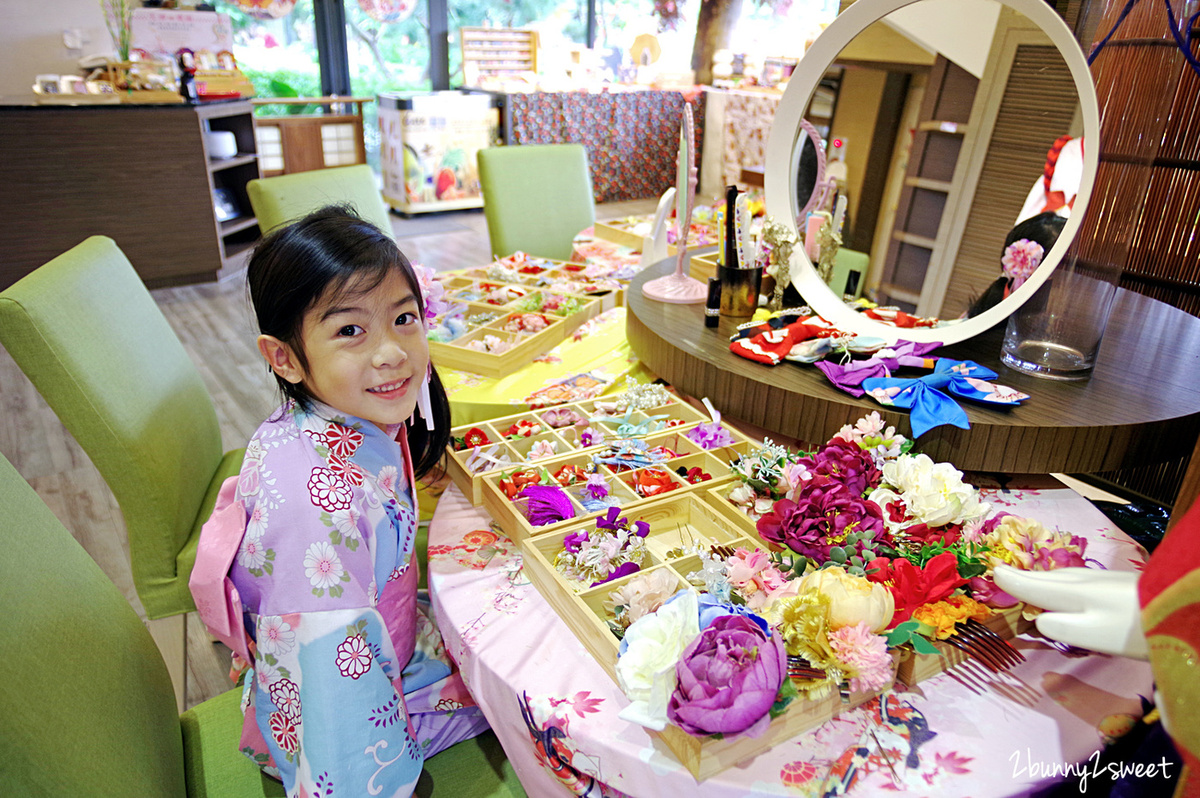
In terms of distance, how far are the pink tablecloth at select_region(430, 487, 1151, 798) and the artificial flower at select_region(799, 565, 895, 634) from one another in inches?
4.6

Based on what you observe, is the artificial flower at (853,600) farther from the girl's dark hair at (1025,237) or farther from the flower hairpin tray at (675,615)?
the girl's dark hair at (1025,237)

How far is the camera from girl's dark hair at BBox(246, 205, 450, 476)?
38.2 inches

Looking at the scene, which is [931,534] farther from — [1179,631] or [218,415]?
[218,415]

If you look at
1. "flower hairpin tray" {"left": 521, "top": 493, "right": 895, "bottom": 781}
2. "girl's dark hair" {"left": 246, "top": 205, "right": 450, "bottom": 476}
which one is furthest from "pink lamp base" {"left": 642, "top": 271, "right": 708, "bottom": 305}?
"girl's dark hair" {"left": 246, "top": 205, "right": 450, "bottom": 476}

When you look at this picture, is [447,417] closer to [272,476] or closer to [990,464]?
[272,476]

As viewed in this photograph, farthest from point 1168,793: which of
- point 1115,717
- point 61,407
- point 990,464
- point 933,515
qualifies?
point 61,407

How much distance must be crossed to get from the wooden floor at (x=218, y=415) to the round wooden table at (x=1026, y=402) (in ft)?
2.88

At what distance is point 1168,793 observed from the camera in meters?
0.74

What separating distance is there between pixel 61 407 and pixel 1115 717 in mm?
1570

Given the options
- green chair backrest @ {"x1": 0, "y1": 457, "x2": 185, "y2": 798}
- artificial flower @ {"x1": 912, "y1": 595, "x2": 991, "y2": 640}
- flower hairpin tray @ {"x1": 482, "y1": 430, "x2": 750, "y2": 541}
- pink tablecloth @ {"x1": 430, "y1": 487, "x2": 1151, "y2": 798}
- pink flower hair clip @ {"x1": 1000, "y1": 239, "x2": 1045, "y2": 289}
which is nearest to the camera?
green chair backrest @ {"x1": 0, "y1": 457, "x2": 185, "y2": 798}

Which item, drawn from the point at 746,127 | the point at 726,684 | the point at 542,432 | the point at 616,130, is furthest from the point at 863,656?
the point at 616,130

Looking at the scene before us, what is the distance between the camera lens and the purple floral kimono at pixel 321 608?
91 centimetres

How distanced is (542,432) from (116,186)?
4.10m

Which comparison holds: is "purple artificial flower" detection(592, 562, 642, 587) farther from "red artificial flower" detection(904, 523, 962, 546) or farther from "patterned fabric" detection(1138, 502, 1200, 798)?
"patterned fabric" detection(1138, 502, 1200, 798)
